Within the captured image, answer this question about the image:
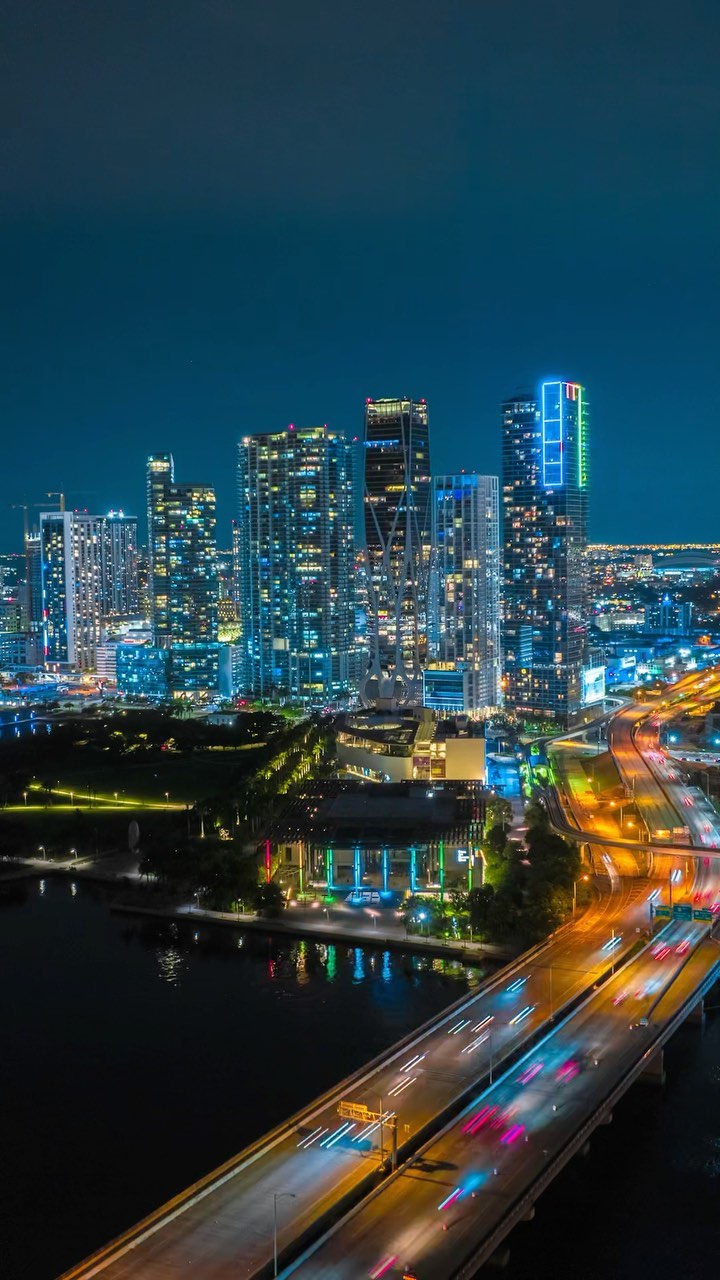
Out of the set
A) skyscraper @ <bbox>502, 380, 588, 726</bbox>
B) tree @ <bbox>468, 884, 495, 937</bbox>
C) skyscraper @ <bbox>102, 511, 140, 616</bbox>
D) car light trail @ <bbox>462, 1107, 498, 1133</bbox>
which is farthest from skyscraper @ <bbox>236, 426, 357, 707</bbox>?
car light trail @ <bbox>462, 1107, 498, 1133</bbox>

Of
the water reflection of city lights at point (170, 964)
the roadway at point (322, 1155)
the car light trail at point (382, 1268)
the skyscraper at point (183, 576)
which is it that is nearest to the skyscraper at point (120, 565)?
the skyscraper at point (183, 576)

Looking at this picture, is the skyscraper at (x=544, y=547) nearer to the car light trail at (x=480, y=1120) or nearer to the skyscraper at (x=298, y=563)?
the skyscraper at (x=298, y=563)

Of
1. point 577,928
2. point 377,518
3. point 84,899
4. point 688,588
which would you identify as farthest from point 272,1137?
point 688,588

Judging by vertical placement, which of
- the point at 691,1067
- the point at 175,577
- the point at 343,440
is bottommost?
the point at 691,1067

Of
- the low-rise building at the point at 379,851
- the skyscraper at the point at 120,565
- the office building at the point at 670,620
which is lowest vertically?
the low-rise building at the point at 379,851

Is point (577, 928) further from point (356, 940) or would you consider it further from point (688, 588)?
point (688, 588)

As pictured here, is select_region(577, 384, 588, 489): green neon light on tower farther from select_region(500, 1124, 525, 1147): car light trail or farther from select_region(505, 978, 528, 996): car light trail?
select_region(500, 1124, 525, 1147): car light trail

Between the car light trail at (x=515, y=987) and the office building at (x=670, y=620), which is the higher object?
the office building at (x=670, y=620)
